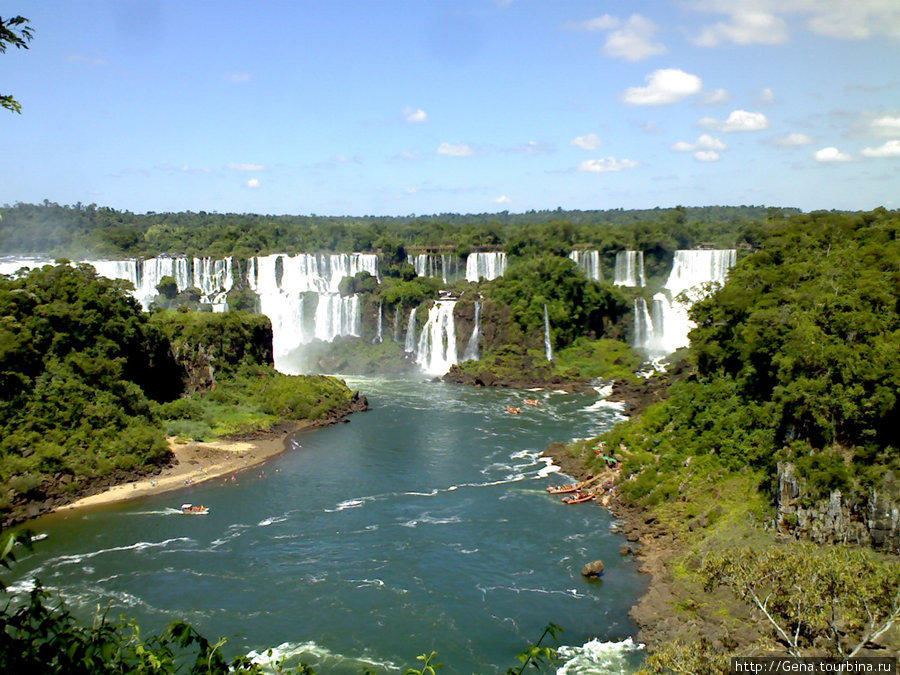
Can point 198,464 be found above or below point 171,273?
below

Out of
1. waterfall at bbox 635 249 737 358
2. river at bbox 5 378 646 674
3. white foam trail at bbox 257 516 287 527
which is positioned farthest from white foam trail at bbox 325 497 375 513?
waterfall at bbox 635 249 737 358

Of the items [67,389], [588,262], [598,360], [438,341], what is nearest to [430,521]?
[67,389]

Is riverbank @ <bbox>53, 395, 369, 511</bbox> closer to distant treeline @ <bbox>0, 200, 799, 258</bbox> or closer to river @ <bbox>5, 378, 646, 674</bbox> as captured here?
river @ <bbox>5, 378, 646, 674</bbox>

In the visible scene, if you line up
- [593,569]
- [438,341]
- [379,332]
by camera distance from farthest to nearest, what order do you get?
[379,332], [438,341], [593,569]

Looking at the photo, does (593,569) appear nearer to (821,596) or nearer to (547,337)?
(821,596)

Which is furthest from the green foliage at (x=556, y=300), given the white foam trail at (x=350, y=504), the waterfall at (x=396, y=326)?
the white foam trail at (x=350, y=504)

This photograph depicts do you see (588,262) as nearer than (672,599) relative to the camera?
No
